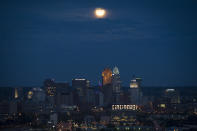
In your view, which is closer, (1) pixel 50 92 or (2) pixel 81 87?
(1) pixel 50 92

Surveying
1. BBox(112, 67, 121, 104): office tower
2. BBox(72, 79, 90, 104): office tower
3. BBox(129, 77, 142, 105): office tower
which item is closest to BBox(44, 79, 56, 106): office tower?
BBox(72, 79, 90, 104): office tower

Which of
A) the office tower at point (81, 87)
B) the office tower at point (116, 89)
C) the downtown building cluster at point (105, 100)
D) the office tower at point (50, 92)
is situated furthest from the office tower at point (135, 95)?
the office tower at point (50, 92)

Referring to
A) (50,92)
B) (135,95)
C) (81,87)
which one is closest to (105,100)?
(81,87)

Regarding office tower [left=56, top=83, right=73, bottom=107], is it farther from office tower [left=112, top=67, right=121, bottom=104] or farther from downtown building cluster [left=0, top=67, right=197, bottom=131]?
office tower [left=112, top=67, right=121, bottom=104]

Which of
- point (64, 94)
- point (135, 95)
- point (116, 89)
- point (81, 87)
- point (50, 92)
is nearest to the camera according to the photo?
point (64, 94)

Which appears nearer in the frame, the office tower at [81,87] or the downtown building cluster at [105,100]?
the downtown building cluster at [105,100]

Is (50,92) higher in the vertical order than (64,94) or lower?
higher

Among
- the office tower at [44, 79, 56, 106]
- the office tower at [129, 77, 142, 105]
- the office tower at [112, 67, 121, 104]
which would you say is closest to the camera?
the office tower at [44, 79, 56, 106]

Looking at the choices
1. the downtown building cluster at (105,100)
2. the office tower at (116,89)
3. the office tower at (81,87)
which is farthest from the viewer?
the office tower at (116,89)

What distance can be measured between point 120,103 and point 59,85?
391 cm

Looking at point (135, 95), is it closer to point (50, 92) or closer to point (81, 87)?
point (81, 87)

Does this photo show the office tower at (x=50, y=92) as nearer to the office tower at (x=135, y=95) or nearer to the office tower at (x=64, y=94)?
the office tower at (x=64, y=94)

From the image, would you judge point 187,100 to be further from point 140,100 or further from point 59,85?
point 59,85

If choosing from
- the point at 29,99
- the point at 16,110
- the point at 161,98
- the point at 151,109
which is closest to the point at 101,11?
the point at 16,110
